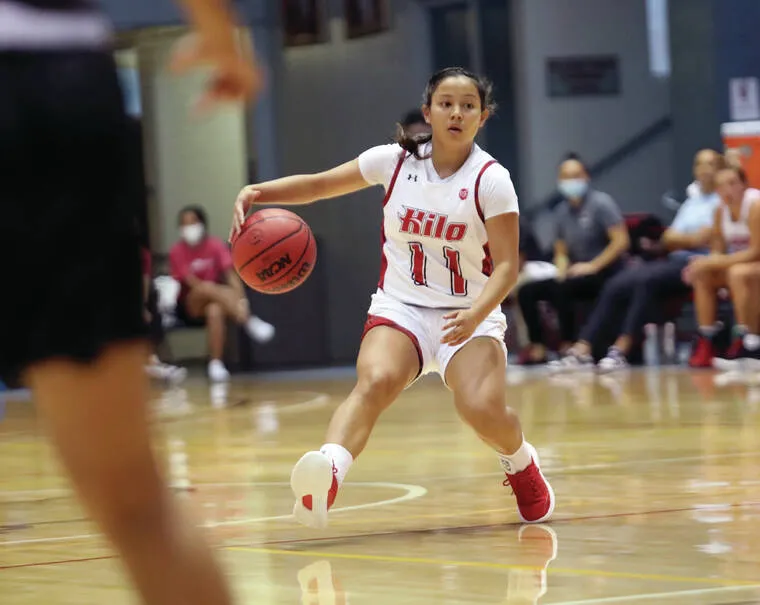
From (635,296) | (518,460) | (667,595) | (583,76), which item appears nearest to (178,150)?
(583,76)

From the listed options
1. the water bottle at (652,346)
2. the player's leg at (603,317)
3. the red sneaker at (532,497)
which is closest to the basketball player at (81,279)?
the red sneaker at (532,497)

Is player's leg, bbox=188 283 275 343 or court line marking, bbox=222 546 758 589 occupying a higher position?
court line marking, bbox=222 546 758 589

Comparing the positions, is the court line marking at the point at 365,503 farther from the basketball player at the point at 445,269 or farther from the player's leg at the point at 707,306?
the player's leg at the point at 707,306

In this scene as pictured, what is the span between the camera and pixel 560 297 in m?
12.1

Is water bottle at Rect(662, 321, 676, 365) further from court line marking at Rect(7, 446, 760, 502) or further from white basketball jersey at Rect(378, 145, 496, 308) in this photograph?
white basketball jersey at Rect(378, 145, 496, 308)

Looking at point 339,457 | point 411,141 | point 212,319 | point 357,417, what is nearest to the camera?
point 339,457

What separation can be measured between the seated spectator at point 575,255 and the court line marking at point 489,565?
26.4 ft

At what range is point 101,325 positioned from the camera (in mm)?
1884

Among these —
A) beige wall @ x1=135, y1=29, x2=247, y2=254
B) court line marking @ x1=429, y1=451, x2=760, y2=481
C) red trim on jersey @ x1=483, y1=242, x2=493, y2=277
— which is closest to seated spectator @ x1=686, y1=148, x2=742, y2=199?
court line marking @ x1=429, y1=451, x2=760, y2=481

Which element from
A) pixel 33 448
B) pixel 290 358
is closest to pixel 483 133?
pixel 290 358

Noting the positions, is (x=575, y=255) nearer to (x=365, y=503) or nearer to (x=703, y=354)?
(x=703, y=354)

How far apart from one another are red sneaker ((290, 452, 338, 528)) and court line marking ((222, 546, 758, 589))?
0.10 meters

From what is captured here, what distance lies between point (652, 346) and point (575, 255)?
1773 mm

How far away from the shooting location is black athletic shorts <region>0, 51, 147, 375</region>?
1.88 meters
